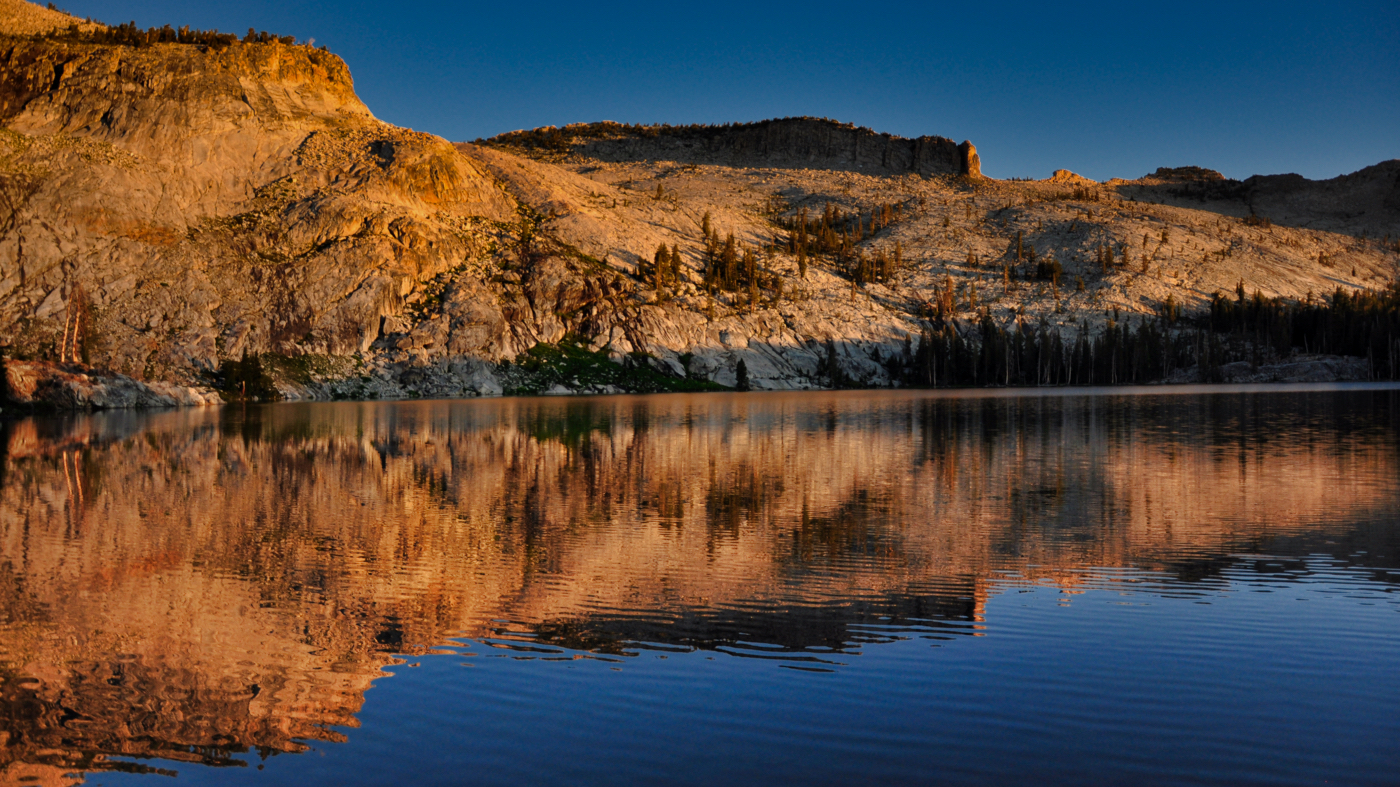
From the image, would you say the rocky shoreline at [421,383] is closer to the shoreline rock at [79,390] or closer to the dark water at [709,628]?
the shoreline rock at [79,390]

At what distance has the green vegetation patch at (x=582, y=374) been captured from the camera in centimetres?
17038

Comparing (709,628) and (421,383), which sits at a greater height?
(421,383)

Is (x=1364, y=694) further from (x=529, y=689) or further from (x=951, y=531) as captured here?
(x=951, y=531)

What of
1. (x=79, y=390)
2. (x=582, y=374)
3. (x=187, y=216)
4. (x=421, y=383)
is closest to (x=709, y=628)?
(x=79, y=390)

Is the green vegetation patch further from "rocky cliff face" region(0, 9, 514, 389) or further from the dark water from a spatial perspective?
the dark water

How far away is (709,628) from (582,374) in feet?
525

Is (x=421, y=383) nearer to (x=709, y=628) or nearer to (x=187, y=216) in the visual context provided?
(x=187, y=216)

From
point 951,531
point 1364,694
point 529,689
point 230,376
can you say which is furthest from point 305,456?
point 230,376

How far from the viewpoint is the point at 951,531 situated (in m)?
26.8

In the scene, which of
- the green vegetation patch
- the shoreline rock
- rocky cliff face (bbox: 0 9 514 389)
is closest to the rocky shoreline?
the shoreline rock

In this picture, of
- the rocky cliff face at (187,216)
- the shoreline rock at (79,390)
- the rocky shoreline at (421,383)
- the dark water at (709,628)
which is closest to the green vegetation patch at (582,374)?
the rocky shoreline at (421,383)

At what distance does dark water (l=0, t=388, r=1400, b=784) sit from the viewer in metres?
11.4

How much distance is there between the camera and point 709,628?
17062 millimetres

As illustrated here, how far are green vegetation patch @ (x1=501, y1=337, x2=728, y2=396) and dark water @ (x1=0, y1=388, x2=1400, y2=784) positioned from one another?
13060cm
